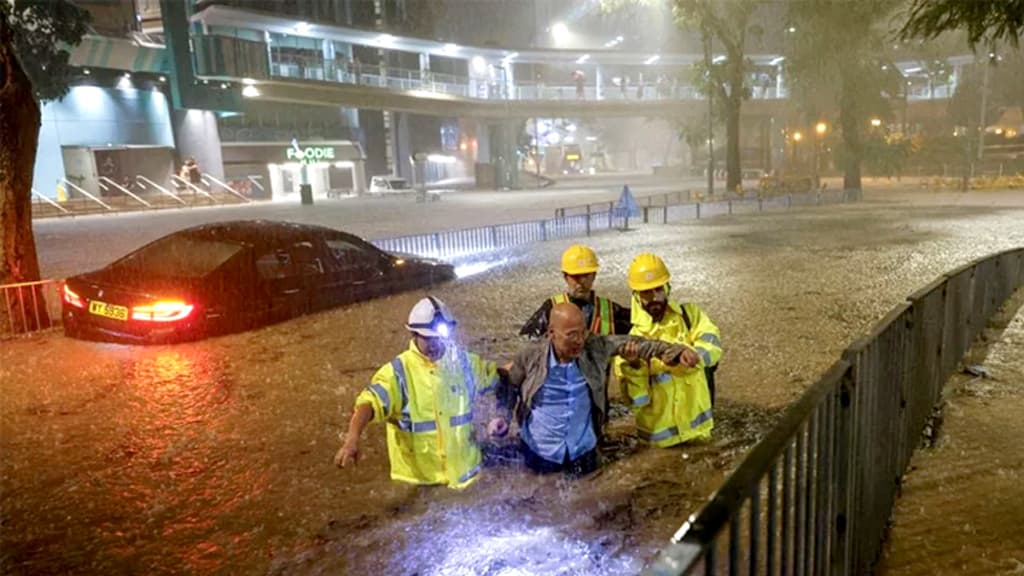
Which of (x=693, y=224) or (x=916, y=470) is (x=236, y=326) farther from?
(x=693, y=224)

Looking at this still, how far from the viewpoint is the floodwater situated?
146 inches

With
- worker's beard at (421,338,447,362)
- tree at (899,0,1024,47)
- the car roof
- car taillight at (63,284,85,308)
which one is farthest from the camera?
the car roof

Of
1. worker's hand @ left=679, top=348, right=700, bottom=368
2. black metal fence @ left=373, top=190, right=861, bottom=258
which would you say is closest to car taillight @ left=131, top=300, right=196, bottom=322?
worker's hand @ left=679, top=348, right=700, bottom=368

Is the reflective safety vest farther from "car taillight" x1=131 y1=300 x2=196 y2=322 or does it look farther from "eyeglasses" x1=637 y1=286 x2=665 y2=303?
"car taillight" x1=131 y1=300 x2=196 y2=322

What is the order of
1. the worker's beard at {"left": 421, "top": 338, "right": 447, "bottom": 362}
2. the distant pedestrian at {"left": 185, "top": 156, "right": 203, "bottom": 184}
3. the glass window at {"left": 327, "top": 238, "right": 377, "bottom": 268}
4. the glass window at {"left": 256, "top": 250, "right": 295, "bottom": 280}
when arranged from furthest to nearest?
1. the distant pedestrian at {"left": 185, "top": 156, "right": 203, "bottom": 184}
2. the glass window at {"left": 327, "top": 238, "right": 377, "bottom": 268}
3. the glass window at {"left": 256, "top": 250, "right": 295, "bottom": 280}
4. the worker's beard at {"left": 421, "top": 338, "right": 447, "bottom": 362}

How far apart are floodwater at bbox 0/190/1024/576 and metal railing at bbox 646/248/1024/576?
40.6 inches

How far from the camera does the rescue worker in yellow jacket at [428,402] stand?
376 centimetres

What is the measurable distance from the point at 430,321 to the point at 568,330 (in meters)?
0.75

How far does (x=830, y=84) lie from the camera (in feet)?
116

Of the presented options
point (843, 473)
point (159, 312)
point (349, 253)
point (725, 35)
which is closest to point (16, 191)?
point (159, 312)

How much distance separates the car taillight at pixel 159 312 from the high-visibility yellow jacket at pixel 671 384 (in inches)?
200

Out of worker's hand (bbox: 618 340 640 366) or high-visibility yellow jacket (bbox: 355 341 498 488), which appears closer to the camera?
high-visibility yellow jacket (bbox: 355 341 498 488)

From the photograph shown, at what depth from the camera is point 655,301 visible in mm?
4629

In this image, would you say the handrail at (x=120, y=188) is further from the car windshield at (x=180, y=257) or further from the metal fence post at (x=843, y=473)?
the metal fence post at (x=843, y=473)
